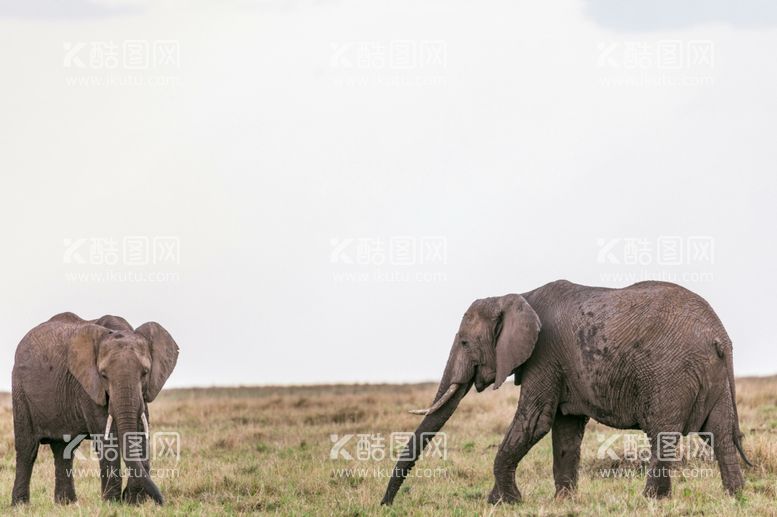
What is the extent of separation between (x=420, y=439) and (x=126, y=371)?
12.6ft

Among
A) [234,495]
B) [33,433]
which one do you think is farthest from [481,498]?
[33,433]

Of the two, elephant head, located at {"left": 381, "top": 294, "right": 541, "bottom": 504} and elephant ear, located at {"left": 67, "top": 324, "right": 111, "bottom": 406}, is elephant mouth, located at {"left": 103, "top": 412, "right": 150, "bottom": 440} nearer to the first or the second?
elephant ear, located at {"left": 67, "top": 324, "right": 111, "bottom": 406}

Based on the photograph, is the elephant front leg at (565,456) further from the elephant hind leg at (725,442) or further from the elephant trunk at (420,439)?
the elephant hind leg at (725,442)

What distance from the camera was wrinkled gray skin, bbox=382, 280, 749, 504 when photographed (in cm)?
1501

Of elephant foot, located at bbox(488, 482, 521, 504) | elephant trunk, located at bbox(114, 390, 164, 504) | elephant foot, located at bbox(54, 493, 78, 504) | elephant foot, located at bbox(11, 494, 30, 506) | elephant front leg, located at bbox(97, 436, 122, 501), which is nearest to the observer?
elephant trunk, located at bbox(114, 390, 164, 504)

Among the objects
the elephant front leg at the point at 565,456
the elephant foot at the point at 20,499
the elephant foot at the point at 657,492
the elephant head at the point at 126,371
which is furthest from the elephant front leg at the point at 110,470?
the elephant foot at the point at 657,492

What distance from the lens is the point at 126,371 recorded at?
15.1 meters

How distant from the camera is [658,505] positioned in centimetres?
1440

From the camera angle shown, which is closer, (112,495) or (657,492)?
(657,492)

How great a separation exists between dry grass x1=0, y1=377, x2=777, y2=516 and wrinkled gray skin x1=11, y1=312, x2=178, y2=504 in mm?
383

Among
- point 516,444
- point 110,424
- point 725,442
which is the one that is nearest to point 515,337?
point 516,444

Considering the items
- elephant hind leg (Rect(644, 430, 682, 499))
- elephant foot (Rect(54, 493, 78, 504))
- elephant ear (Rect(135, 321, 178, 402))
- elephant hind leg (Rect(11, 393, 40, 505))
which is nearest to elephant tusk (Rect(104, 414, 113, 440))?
elephant ear (Rect(135, 321, 178, 402))

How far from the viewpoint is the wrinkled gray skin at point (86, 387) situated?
1514 cm

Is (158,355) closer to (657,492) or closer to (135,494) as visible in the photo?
(135,494)
